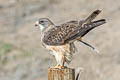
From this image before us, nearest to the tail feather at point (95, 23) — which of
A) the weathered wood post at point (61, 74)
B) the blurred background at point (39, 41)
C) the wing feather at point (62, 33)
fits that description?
the wing feather at point (62, 33)

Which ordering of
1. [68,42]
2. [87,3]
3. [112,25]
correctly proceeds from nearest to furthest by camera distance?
[68,42], [112,25], [87,3]

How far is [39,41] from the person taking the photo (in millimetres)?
16156

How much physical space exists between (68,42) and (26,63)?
8.02 meters

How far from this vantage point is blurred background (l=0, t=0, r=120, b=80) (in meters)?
14.0

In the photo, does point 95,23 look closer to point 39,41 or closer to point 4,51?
point 4,51

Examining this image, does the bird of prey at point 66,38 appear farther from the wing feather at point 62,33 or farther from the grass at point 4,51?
the grass at point 4,51

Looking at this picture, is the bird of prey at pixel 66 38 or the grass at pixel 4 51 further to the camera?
the grass at pixel 4 51

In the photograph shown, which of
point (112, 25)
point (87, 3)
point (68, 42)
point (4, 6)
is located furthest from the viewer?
point (4, 6)

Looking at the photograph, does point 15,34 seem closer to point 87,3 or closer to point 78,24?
point 87,3

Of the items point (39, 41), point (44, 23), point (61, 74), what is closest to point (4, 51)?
point (39, 41)

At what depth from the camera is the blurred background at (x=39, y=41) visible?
14.0m

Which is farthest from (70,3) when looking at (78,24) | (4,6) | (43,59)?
(78,24)

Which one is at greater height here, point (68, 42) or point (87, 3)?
point (87, 3)

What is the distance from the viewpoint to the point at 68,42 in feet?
21.9
